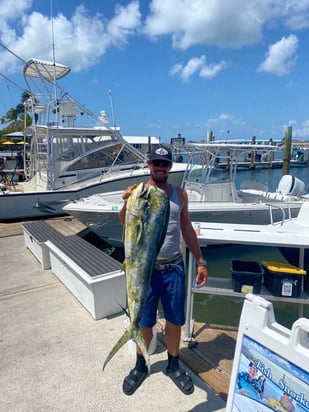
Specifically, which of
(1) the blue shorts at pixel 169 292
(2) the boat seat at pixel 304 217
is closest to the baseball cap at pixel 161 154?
(1) the blue shorts at pixel 169 292

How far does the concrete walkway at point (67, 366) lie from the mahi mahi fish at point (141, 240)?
62 centimetres

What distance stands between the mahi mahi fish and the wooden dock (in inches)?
32.6

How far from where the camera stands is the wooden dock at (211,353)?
2184 millimetres

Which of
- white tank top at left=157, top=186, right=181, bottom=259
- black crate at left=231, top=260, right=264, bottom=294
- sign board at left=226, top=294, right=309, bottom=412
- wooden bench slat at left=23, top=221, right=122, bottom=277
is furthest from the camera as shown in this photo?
wooden bench slat at left=23, top=221, right=122, bottom=277

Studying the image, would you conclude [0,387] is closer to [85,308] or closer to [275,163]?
[85,308]

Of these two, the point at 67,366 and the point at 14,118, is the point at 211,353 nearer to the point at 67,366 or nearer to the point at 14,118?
the point at 67,366

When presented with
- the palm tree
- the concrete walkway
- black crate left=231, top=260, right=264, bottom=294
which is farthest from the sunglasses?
the palm tree

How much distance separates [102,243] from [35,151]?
460cm

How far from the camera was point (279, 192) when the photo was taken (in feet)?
27.0

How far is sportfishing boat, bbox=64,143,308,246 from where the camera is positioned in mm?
6036

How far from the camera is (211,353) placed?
98.1 inches

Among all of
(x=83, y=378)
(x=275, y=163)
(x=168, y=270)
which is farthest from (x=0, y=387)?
(x=275, y=163)

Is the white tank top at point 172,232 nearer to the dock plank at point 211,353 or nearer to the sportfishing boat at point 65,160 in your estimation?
the dock plank at point 211,353

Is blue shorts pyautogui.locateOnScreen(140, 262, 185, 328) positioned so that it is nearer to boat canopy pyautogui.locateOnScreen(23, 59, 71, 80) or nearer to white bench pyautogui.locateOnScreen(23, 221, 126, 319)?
white bench pyautogui.locateOnScreen(23, 221, 126, 319)
